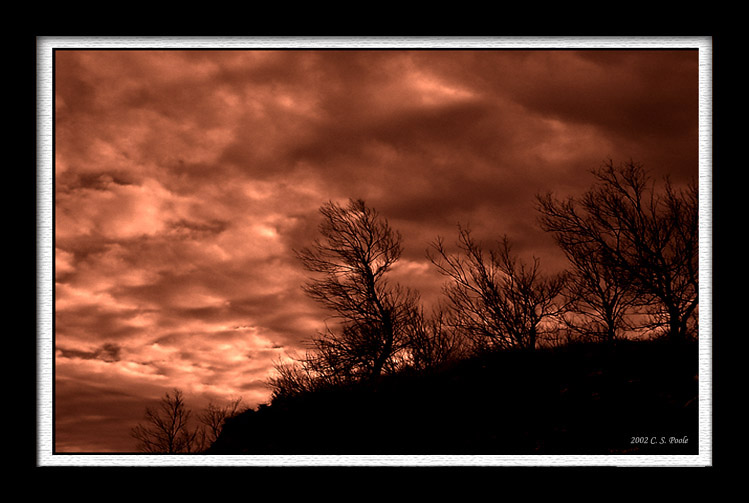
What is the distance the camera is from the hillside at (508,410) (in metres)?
5.51

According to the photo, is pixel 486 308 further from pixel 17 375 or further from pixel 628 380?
pixel 17 375

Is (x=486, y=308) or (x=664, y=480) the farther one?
(x=486, y=308)

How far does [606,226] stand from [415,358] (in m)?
4.47

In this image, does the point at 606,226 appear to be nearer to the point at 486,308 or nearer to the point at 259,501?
the point at 486,308

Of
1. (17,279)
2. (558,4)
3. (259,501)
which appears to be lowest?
(259,501)

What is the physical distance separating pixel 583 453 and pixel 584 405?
2.13 m

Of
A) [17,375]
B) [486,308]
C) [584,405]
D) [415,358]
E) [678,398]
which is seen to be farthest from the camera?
[415,358]

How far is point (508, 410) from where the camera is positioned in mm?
7711

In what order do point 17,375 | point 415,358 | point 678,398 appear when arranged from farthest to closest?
1. point 415,358
2. point 678,398
3. point 17,375

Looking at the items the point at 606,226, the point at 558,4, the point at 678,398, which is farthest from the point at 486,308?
the point at 558,4

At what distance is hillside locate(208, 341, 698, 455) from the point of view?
5.51 meters

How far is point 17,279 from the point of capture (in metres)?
4.62
